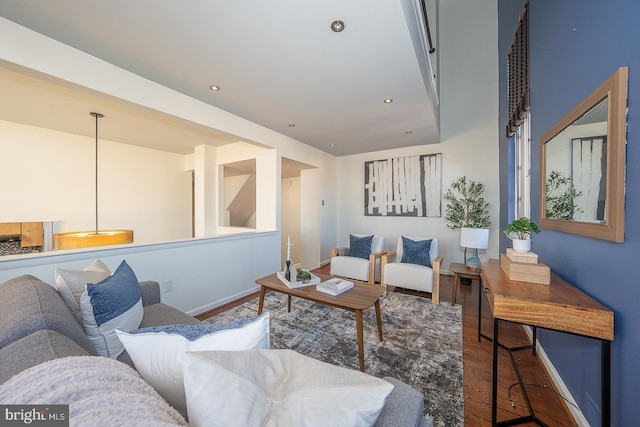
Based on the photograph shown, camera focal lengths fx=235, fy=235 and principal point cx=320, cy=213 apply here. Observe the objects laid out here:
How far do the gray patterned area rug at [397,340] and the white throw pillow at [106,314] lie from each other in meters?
1.17

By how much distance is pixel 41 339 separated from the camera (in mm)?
727

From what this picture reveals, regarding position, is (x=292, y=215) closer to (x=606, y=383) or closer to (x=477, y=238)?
(x=477, y=238)

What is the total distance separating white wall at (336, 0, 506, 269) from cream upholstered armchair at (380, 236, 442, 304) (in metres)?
1.06

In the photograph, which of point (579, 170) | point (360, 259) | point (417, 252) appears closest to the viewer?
point (579, 170)

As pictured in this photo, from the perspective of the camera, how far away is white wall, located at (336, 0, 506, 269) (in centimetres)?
394

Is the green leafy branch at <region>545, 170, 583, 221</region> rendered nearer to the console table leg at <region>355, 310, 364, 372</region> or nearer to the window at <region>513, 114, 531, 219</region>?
the window at <region>513, 114, 531, 219</region>

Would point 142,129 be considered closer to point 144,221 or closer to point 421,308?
point 144,221

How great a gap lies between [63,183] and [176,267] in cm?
260

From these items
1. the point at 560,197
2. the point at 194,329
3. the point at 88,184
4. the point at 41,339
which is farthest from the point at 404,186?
the point at 88,184

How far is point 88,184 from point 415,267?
5.13m

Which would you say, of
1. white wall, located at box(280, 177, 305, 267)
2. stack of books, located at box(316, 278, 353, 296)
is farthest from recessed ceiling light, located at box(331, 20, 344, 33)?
white wall, located at box(280, 177, 305, 267)

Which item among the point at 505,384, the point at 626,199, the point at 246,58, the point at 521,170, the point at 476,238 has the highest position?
the point at 246,58

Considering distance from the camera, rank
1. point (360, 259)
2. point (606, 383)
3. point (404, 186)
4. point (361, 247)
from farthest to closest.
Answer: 1. point (404, 186)
2. point (361, 247)
3. point (360, 259)
4. point (606, 383)

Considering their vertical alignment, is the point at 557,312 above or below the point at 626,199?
below
